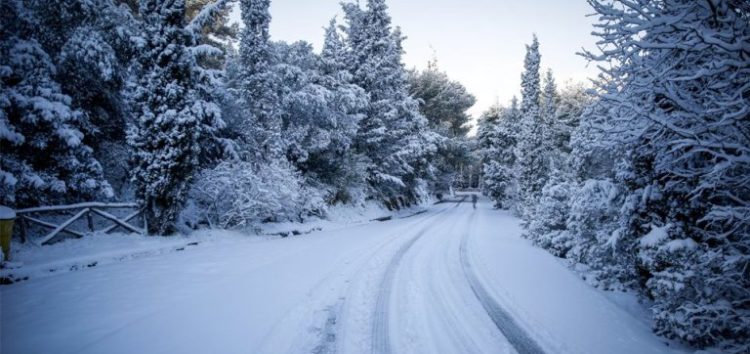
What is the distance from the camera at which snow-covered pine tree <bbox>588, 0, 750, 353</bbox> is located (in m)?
3.76

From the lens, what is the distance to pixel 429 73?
1789 inches

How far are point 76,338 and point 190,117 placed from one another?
8467 millimetres

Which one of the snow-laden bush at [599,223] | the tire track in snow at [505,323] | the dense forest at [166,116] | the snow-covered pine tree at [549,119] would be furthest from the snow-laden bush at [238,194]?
the snow-covered pine tree at [549,119]

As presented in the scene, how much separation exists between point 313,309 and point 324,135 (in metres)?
14.9

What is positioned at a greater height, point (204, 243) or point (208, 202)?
point (208, 202)

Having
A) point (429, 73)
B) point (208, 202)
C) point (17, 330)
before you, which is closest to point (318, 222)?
point (208, 202)

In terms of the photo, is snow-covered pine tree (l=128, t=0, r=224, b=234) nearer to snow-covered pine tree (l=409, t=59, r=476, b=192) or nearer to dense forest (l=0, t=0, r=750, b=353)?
dense forest (l=0, t=0, r=750, b=353)

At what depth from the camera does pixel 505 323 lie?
556cm

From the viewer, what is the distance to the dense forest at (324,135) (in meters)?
4.27

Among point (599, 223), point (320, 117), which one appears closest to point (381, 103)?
point (320, 117)

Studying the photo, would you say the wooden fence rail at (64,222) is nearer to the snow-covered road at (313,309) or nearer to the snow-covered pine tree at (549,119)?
the snow-covered road at (313,309)

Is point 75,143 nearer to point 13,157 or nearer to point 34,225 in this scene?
point 13,157

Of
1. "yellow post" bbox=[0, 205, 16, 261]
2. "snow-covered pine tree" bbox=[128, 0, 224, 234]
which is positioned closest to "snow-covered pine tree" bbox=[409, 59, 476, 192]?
"snow-covered pine tree" bbox=[128, 0, 224, 234]

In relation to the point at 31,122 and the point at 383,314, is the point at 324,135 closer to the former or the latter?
the point at 31,122
